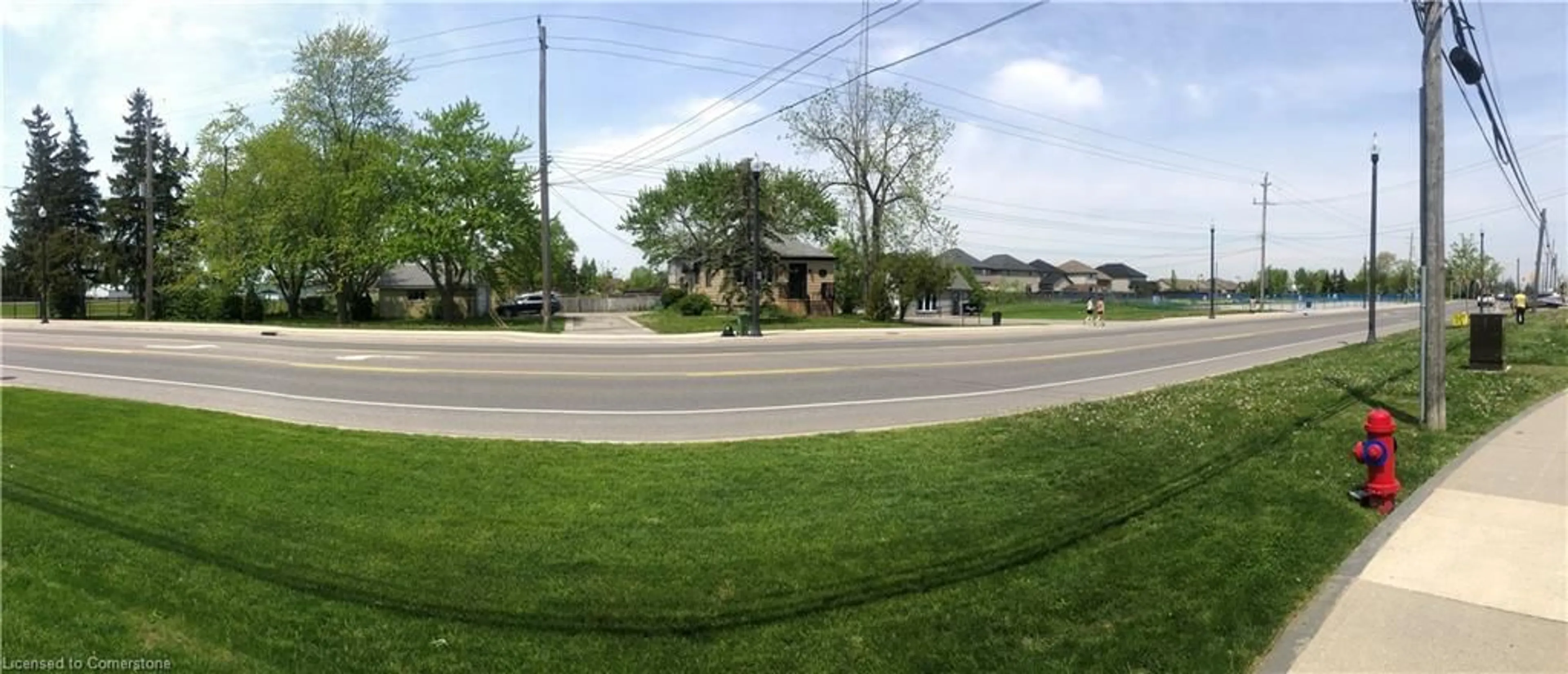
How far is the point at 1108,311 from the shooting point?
77688 mm

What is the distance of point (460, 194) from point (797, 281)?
20.0 m

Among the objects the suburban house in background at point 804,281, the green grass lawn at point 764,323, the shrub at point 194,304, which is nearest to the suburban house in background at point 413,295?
the shrub at point 194,304

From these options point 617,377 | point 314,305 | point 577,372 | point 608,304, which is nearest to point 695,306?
point 314,305

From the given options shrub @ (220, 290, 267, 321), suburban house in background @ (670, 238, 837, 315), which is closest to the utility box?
suburban house in background @ (670, 238, 837, 315)

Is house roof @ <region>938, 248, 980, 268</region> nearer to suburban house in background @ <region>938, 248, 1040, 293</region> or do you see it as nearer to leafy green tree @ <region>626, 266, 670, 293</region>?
suburban house in background @ <region>938, 248, 1040, 293</region>

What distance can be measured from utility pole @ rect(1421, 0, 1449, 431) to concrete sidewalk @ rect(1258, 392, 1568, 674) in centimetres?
235

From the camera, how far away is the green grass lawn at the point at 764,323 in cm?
3841

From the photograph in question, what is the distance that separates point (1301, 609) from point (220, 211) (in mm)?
55473

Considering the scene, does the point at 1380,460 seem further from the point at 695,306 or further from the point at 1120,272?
the point at 1120,272

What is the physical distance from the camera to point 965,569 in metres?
5.38

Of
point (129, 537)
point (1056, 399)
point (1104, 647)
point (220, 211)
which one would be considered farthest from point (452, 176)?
point (1104, 647)

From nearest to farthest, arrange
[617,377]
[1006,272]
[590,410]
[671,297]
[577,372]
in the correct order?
1. [590,410]
2. [617,377]
3. [577,372]
4. [671,297]
5. [1006,272]

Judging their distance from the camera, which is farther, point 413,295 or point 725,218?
point 413,295

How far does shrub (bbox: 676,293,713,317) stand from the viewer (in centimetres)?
5025
